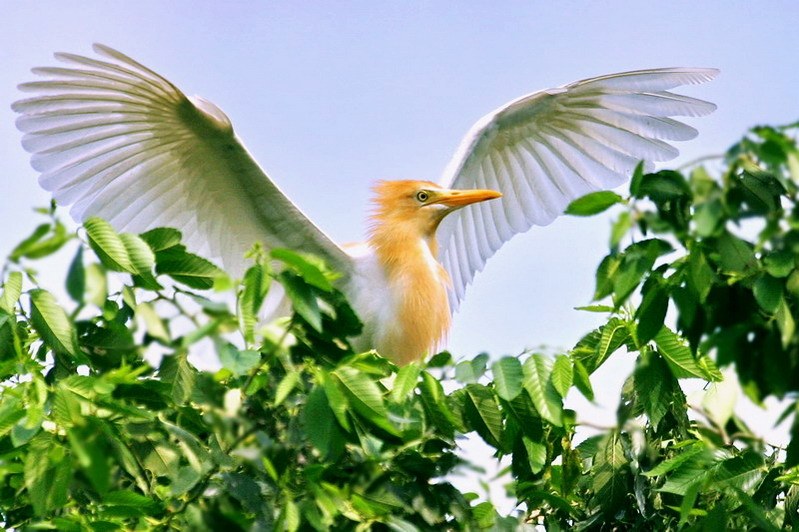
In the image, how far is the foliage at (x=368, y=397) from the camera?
174 cm

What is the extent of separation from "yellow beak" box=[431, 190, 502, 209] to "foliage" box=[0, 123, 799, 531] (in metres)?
2.04

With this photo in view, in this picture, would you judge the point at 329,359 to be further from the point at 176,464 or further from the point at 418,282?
the point at 418,282

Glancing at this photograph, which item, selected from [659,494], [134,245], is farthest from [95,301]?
[659,494]

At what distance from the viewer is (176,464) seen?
2.69 meters

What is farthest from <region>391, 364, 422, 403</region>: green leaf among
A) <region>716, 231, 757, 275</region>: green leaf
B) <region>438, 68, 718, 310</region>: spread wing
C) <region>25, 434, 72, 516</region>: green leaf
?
<region>438, 68, 718, 310</region>: spread wing

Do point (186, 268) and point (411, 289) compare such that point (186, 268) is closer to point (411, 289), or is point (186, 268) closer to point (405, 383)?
point (405, 383)

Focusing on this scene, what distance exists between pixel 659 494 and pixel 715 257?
1.79 m

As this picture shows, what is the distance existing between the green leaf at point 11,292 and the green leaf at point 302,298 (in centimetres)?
107

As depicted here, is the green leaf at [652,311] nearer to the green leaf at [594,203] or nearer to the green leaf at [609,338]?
the green leaf at [594,203]

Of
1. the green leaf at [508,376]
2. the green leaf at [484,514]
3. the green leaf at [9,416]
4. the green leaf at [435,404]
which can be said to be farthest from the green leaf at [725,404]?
the green leaf at [9,416]

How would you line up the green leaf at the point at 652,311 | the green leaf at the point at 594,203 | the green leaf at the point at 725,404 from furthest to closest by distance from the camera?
the green leaf at the point at 652,311
the green leaf at the point at 594,203
the green leaf at the point at 725,404

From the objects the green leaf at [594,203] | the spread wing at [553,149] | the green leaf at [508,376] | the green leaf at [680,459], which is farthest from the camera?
the spread wing at [553,149]

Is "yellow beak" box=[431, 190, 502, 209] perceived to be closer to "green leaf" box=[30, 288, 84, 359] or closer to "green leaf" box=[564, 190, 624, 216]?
"green leaf" box=[30, 288, 84, 359]

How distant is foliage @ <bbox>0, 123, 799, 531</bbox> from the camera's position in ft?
5.70
